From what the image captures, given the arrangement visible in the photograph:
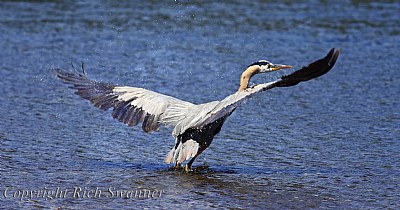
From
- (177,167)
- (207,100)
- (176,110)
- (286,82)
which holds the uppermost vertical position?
(286,82)

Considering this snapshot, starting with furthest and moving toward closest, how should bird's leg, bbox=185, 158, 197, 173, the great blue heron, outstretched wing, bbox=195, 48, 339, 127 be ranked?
bird's leg, bbox=185, 158, 197, 173 → the great blue heron → outstretched wing, bbox=195, 48, 339, 127

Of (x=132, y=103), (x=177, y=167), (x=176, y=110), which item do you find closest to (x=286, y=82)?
(x=176, y=110)

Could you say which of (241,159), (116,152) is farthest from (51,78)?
(241,159)

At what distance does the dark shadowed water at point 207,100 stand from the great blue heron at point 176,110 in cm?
33

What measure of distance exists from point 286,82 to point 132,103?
2.22m

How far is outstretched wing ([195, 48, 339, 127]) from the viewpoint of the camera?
693 centimetres

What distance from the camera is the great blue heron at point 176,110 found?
7961mm

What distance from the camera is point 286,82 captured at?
23.4 feet

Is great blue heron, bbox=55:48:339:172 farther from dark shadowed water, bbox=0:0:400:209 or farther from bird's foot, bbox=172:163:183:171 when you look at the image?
dark shadowed water, bbox=0:0:400:209

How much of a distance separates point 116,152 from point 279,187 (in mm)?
2098

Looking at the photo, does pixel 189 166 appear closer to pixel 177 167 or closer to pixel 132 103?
pixel 177 167

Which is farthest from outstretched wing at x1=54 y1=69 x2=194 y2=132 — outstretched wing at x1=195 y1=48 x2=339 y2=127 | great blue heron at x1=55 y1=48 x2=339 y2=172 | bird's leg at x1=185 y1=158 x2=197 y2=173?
outstretched wing at x1=195 y1=48 x2=339 y2=127

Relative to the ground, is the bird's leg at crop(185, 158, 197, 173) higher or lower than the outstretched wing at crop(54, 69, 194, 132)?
lower

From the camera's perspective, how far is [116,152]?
8.93m
